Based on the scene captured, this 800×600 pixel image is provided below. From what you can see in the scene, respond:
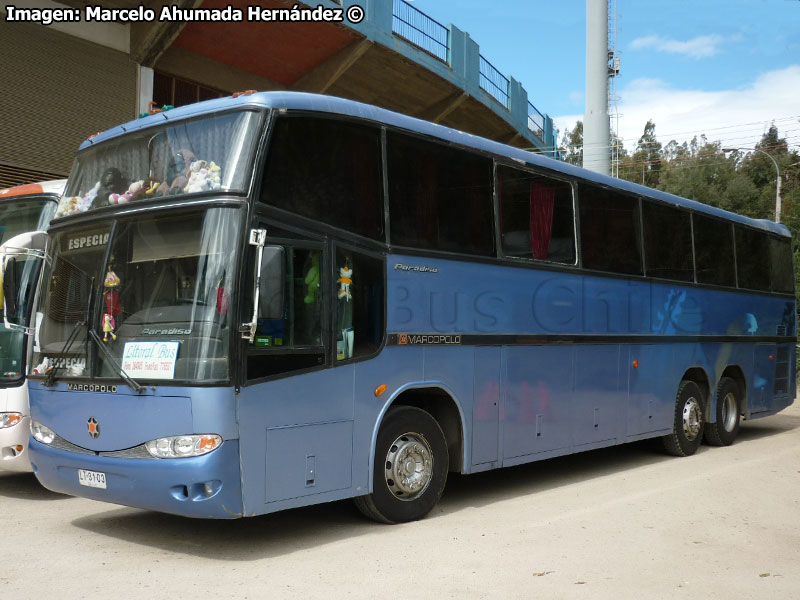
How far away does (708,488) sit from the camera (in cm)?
955

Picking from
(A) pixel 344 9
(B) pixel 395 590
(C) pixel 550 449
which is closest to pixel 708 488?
(C) pixel 550 449

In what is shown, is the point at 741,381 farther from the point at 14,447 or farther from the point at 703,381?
the point at 14,447

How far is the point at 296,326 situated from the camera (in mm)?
6633

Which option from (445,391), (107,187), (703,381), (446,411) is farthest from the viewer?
(703,381)

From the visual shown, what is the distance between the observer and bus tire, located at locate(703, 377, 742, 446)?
13477 mm

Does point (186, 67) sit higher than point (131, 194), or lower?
higher

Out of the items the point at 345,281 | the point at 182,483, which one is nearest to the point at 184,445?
the point at 182,483

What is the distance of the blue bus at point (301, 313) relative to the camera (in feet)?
20.4

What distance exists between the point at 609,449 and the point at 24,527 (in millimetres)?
8848

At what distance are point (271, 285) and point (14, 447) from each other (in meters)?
3.85

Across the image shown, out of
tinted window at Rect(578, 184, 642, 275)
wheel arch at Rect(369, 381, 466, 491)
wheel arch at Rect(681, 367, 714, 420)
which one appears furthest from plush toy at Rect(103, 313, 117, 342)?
wheel arch at Rect(681, 367, 714, 420)

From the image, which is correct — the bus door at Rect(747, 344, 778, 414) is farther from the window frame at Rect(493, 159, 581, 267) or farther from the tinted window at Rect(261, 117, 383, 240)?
the tinted window at Rect(261, 117, 383, 240)

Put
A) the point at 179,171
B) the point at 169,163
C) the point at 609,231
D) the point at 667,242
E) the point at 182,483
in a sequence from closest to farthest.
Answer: the point at 182,483 → the point at 179,171 → the point at 169,163 → the point at 609,231 → the point at 667,242

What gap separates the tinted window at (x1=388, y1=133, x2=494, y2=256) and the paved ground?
252 centimetres
